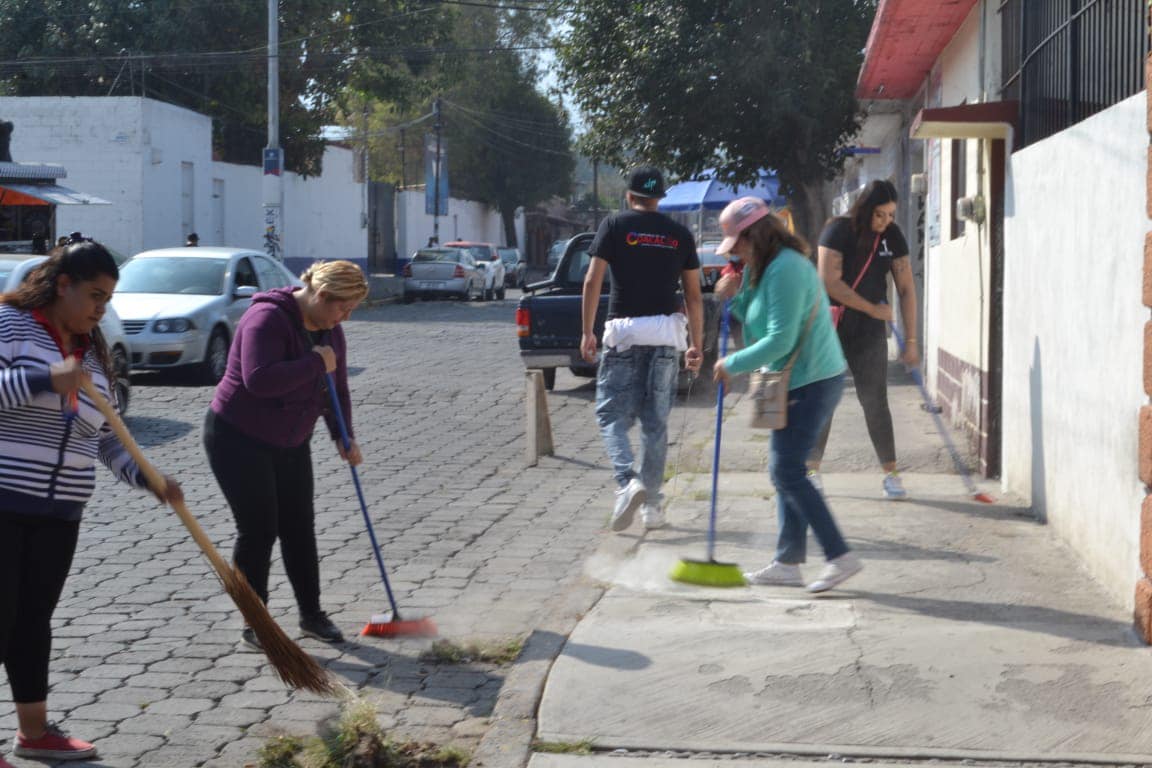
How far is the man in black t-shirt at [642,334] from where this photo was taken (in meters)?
7.54

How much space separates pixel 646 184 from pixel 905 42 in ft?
19.3

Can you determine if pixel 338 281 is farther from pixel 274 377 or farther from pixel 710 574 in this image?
pixel 710 574

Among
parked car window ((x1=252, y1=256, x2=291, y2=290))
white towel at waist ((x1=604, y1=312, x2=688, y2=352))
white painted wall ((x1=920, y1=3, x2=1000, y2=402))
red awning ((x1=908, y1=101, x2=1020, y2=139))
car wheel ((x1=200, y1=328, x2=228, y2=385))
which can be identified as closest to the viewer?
white towel at waist ((x1=604, y1=312, x2=688, y2=352))

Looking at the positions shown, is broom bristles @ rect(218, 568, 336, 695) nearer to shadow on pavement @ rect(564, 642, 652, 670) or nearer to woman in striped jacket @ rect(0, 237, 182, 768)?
woman in striped jacket @ rect(0, 237, 182, 768)

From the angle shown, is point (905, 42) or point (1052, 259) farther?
point (905, 42)

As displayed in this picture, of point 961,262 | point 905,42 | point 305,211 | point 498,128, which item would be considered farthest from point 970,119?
point 498,128

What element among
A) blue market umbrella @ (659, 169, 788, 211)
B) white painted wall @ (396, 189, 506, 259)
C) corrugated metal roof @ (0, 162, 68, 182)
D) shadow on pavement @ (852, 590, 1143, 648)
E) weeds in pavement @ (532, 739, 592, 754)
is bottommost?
weeds in pavement @ (532, 739, 592, 754)

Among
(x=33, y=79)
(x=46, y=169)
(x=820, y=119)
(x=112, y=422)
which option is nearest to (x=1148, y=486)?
(x=112, y=422)

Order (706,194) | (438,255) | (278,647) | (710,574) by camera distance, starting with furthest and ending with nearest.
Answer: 1. (438,255)
2. (706,194)
3. (710,574)
4. (278,647)

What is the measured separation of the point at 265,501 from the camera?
541 centimetres

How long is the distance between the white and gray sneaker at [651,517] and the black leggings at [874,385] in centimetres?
112

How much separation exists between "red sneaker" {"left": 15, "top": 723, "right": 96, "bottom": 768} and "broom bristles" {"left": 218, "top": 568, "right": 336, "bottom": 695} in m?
0.60

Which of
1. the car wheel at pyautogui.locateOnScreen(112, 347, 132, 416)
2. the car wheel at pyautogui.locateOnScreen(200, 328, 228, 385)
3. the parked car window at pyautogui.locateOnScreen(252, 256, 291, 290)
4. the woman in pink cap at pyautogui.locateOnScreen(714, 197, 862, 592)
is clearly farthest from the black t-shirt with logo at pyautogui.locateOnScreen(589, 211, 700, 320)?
the parked car window at pyautogui.locateOnScreen(252, 256, 291, 290)

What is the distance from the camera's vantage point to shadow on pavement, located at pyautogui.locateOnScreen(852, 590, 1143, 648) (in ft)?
17.2
